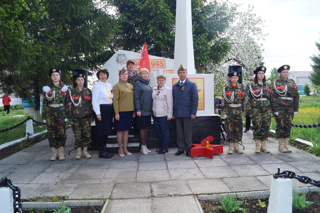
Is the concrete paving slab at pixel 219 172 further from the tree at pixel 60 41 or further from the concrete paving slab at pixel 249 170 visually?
the tree at pixel 60 41

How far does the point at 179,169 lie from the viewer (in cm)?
444

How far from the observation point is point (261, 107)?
534 cm

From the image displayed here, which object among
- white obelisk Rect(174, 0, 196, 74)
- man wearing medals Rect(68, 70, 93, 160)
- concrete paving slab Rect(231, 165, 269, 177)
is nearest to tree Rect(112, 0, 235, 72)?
white obelisk Rect(174, 0, 196, 74)

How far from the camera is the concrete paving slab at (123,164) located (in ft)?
15.3

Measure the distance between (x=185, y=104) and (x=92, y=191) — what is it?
8.90 feet

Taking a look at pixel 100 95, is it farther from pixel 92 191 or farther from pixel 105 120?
pixel 92 191

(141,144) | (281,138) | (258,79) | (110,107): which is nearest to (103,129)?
(110,107)

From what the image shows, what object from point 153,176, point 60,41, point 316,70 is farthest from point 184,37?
point 316,70

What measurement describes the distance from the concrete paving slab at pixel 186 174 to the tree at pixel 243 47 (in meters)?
15.4

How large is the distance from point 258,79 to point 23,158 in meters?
5.83

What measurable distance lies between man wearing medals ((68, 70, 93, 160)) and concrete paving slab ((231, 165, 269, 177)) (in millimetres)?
3250

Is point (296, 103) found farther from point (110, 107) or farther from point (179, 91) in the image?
point (110, 107)

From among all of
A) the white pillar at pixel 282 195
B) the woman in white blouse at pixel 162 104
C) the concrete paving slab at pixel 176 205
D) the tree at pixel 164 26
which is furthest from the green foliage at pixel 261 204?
the tree at pixel 164 26

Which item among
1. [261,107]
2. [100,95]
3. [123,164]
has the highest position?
[100,95]
